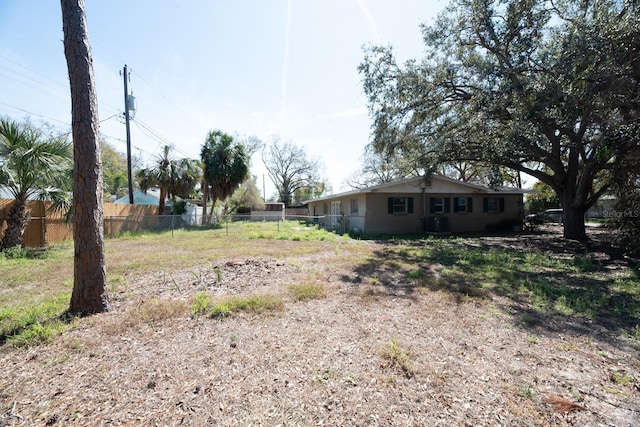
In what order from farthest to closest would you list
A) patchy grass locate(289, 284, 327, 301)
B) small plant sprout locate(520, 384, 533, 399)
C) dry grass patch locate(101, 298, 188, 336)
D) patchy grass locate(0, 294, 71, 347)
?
patchy grass locate(289, 284, 327, 301) → dry grass patch locate(101, 298, 188, 336) → patchy grass locate(0, 294, 71, 347) → small plant sprout locate(520, 384, 533, 399)

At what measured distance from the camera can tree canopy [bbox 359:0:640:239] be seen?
690cm

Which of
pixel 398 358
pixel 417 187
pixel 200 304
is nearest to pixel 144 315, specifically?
pixel 200 304

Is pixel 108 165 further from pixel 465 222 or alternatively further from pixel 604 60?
pixel 604 60

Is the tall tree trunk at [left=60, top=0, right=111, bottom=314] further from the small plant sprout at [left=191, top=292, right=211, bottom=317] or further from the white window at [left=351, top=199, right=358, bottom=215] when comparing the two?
the white window at [left=351, top=199, right=358, bottom=215]

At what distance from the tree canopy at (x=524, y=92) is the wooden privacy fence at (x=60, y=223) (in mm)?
13202

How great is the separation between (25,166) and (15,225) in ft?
6.47

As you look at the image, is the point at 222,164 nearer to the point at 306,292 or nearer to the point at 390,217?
the point at 390,217

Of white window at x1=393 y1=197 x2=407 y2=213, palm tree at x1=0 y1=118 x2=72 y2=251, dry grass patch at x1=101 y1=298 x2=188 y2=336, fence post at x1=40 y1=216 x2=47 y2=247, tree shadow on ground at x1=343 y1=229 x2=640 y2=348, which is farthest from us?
white window at x1=393 y1=197 x2=407 y2=213

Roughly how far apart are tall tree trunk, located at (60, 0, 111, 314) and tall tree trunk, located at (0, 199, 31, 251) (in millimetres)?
7837

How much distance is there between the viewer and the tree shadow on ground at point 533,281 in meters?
4.02

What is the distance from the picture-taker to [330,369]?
8.80 feet

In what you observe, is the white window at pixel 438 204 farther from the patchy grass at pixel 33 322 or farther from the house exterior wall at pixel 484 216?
the patchy grass at pixel 33 322

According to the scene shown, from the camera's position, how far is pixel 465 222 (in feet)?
53.8

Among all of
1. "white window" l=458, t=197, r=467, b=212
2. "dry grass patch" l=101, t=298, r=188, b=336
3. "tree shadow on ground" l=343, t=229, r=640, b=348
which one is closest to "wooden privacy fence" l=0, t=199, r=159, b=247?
"dry grass patch" l=101, t=298, r=188, b=336
